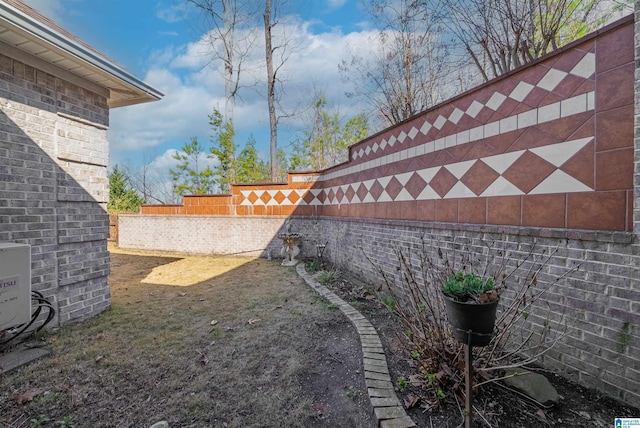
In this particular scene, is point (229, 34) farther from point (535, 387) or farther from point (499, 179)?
point (535, 387)

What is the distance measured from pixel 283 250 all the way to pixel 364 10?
20.3 ft

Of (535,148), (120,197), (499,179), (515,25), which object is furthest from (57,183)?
(120,197)

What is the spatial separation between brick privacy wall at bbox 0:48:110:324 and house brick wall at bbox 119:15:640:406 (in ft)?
13.7

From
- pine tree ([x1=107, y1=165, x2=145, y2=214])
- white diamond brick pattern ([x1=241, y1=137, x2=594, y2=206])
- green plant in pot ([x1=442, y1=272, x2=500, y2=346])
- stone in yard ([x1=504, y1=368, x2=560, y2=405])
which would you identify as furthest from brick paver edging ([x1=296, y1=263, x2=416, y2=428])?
pine tree ([x1=107, y1=165, x2=145, y2=214])

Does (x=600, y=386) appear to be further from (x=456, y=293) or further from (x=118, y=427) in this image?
(x=118, y=427)

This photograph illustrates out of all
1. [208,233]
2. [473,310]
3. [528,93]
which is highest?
[528,93]

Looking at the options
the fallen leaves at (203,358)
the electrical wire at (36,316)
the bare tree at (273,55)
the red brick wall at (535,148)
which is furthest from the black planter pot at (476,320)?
the bare tree at (273,55)

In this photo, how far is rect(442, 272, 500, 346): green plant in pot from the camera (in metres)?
1.37

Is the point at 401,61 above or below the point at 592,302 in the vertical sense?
above

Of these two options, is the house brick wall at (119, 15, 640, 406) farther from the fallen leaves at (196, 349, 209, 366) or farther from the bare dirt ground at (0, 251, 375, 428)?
the fallen leaves at (196, 349, 209, 366)

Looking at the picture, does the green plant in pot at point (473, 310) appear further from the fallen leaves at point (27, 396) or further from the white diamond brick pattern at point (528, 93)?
the fallen leaves at point (27, 396)

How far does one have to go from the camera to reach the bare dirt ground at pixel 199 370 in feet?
5.99

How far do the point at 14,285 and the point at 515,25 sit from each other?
642 centimetres

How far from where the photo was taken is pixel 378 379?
6.61 feet
